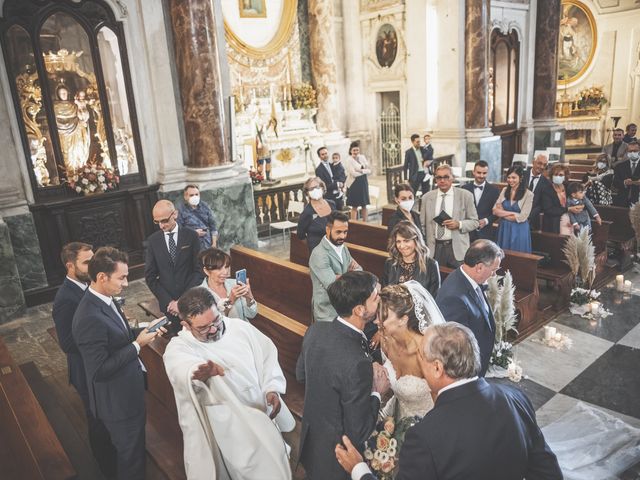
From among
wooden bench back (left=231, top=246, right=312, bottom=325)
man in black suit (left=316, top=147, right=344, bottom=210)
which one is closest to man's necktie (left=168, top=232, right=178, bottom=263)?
wooden bench back (left=231, top=246, right=312, bottom=325)

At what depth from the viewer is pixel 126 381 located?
126 inches

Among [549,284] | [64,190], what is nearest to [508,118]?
[549,284]

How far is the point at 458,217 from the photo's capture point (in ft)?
19.1

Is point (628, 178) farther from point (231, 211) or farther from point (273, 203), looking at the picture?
point (231, 211)

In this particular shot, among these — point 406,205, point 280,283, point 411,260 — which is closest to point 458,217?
point 406,205

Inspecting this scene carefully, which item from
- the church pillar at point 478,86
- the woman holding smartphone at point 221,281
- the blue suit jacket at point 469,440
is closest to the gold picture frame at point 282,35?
the church pillar at point 478,86

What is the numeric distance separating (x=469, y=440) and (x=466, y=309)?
1676 millimetres

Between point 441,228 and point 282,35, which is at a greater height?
point 282,35

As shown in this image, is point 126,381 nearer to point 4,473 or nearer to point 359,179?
point 4,473

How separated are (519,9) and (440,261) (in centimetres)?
1126

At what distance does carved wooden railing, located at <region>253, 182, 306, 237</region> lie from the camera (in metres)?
10.3

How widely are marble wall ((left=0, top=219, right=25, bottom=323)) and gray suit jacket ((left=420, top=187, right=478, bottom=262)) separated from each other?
5.50 meters

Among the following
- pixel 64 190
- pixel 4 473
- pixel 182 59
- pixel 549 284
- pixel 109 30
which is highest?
pixel 109 30

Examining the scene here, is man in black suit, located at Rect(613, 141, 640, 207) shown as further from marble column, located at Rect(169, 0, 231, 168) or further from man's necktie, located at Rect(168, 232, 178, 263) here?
man's necktie, located at Rect(168, 232, 178, 263)
